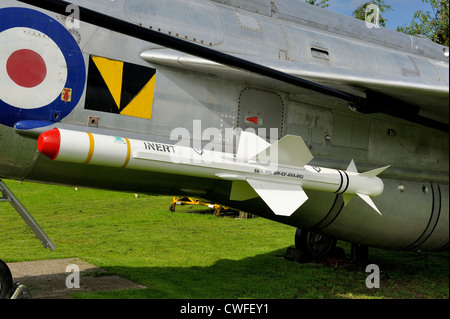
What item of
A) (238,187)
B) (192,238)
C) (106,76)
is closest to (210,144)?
(238,187)

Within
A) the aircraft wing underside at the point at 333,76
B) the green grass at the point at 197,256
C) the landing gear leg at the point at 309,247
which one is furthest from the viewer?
the landing gear leg at the point at 309,247

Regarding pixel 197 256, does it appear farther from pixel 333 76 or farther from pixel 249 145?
pixel 333 76

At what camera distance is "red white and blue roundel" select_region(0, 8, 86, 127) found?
495cm

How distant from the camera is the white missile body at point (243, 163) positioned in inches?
184

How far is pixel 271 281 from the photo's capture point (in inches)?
305

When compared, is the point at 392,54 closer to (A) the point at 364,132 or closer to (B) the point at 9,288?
(A) the point at 364,132

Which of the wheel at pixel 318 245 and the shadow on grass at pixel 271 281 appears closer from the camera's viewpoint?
the shadow on grass at pixel 271 281

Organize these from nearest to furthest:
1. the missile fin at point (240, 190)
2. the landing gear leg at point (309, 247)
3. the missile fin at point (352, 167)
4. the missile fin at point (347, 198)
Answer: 1. the missile fin at point (240, 190)
2. the missile fin at point (347, 198)
3. the missile fin at point (352, 167)
4. the landing gear leg at point (309, 247)

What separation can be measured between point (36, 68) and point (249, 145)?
2688 millimetres

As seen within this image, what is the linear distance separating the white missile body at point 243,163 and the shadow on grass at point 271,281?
1.71 m

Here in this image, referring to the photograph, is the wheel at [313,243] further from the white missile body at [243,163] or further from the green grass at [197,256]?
the white missile body at [243,163]

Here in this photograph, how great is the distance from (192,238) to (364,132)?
5784 mm

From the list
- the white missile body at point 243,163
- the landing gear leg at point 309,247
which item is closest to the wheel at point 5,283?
the white missile body at point 243,163

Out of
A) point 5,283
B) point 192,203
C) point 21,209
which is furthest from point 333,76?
point 192,203
